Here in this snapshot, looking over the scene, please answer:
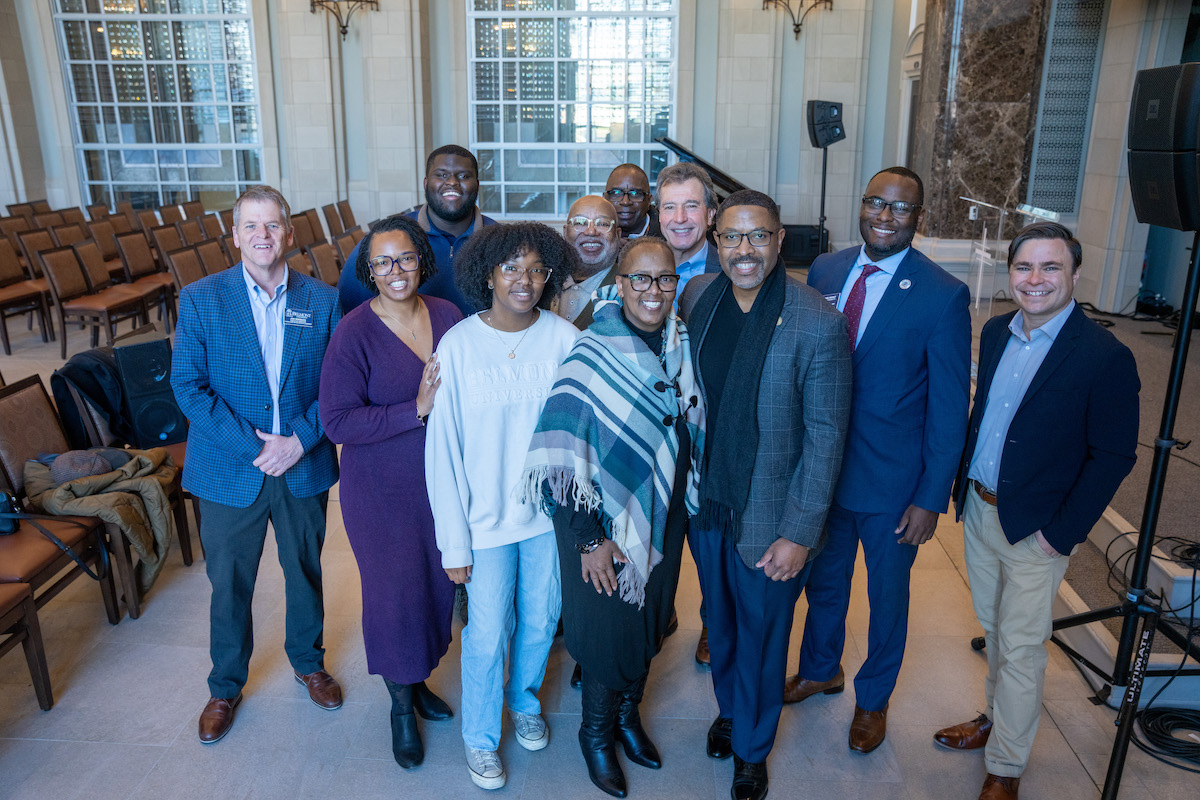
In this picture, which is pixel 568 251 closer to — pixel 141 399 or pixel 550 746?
pixel 550 746

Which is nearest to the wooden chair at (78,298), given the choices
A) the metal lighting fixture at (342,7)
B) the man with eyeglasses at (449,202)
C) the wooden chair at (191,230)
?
the wooden chair at (191,230)

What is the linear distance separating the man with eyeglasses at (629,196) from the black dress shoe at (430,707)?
5.96 feet

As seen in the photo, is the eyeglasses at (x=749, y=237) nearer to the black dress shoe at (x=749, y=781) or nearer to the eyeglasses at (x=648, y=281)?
the eyeglasses at (x=648, y=281)

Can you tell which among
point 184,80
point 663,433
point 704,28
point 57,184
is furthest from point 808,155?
point 57,184

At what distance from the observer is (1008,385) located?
2.47m

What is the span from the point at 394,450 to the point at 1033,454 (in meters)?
1.77

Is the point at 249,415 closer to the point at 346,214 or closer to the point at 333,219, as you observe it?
the point at 333,219

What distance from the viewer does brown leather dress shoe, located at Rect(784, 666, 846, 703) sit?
2.98 m

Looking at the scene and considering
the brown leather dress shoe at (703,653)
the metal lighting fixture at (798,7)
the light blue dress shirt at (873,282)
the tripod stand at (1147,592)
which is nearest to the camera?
the tripod stand at (1147,592)

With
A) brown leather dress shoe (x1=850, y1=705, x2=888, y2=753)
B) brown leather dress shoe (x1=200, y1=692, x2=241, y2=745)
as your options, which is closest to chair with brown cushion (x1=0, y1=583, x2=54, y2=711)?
brown leather dress shoe (x1=200, y1=692, x2=241, y2=745)

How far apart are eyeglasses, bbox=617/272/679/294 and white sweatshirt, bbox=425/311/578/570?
305mm

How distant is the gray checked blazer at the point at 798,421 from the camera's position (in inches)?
85.0

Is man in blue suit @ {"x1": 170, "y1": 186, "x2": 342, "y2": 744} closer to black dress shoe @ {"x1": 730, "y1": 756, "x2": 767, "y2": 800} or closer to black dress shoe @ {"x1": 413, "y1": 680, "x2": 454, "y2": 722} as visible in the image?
black dress shoe @ {"x1": 413, "y1": 680, "x2": 454, "y2": 722}

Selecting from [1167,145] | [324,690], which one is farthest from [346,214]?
[1167,145]
